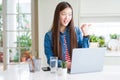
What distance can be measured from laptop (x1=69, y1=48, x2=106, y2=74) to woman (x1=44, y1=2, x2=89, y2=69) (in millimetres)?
307

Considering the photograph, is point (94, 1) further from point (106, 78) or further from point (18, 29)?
point (106, 78)

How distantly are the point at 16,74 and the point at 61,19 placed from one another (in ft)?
2.41

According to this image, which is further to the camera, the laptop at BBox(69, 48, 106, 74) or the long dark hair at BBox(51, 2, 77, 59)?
the long dark hair at BBox(51, 2, 77, 59)

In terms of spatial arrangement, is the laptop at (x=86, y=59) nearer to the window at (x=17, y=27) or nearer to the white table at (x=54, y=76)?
the white table at (x=54, y=76)

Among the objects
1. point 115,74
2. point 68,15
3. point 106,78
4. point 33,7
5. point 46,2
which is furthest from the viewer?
point 33,7

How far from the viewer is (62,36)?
213cm

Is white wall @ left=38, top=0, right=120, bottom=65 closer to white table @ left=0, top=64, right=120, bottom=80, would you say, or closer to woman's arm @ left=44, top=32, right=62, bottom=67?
woman's arm @ left=44, top=32, right=62, bottom=67

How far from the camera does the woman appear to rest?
6.69 feet

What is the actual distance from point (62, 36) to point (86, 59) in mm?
511

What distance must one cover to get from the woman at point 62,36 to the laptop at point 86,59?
1.01 ft

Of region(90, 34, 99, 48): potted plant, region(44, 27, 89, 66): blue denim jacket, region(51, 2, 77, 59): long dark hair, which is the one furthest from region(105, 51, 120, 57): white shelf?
region(51, 2, 77, 59): long dark hair

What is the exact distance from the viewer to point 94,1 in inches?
140

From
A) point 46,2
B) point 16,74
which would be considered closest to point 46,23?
point 46,2

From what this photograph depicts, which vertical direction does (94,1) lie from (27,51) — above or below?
above
